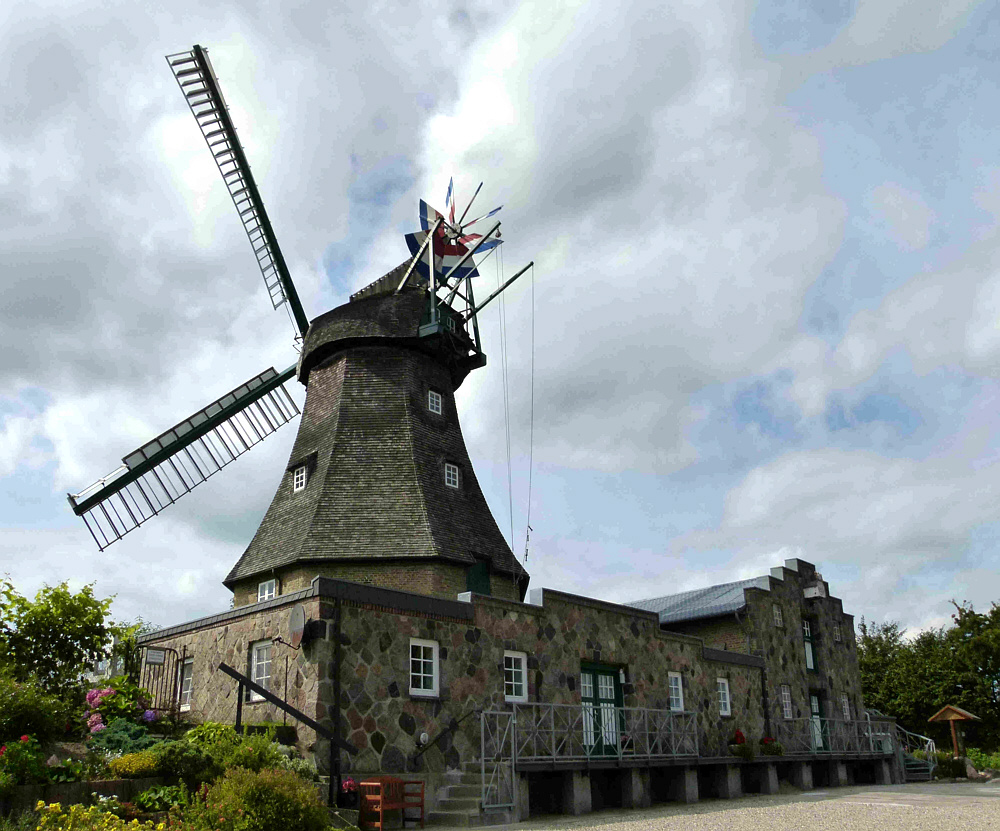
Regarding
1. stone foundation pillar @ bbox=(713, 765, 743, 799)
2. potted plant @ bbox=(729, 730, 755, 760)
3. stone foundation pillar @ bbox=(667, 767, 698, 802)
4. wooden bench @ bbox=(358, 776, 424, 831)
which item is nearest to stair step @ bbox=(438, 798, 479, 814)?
wooden bench @ bbox=(358, 776, 424, 831)

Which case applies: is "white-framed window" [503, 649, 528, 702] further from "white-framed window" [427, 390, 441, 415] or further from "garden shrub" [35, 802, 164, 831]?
"garden shrub" [35, 802, 164, 831]

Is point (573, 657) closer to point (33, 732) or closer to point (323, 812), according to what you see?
point (323, 812)

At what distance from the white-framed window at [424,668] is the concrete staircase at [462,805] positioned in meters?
1.44

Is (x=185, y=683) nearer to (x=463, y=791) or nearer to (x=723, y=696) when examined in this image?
(x=463, y=791)

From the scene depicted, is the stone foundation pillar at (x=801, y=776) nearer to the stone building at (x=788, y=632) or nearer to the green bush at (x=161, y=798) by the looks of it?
the stone building at (x=788, y=632)

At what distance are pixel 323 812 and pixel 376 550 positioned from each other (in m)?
8.61

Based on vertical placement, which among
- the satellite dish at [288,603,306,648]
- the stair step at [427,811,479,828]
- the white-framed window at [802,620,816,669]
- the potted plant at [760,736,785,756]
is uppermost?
the white-framed window at [802,620,816,669]

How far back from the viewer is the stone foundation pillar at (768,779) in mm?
21750

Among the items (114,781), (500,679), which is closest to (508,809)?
(500,679)

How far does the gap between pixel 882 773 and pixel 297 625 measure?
21279mm

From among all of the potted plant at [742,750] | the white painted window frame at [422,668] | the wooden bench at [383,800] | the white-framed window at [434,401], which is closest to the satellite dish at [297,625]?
the white painted window frame at [422,668]

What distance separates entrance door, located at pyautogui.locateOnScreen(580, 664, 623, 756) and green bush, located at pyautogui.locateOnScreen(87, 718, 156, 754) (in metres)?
8.42

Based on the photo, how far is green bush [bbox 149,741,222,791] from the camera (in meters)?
11.7

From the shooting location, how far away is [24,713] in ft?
41.9
